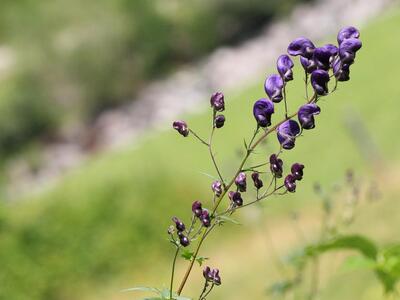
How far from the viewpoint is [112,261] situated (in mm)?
16531

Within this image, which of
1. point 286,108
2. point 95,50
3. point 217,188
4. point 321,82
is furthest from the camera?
point 95,50

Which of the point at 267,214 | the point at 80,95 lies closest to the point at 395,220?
the point at 267,214

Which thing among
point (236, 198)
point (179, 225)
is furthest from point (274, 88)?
point (179, 225)

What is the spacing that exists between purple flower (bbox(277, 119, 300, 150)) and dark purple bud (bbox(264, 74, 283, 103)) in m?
0.06

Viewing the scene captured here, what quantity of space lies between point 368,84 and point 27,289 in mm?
10707

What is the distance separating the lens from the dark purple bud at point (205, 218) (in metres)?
1.85

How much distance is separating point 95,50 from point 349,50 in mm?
44479

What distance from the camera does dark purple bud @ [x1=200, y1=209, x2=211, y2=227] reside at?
1852 mm

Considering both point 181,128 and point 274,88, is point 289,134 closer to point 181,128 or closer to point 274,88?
point 274,88

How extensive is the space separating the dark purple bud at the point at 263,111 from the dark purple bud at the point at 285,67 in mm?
71

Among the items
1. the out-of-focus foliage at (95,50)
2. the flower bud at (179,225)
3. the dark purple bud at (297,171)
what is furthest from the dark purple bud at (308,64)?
the out-of-focus foliage at (95,50)

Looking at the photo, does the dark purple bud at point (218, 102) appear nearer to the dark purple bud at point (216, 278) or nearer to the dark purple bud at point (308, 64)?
the dark purple bud at point (308, 64)

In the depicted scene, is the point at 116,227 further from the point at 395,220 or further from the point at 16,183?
the point at 16,183

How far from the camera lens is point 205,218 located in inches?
73.5
